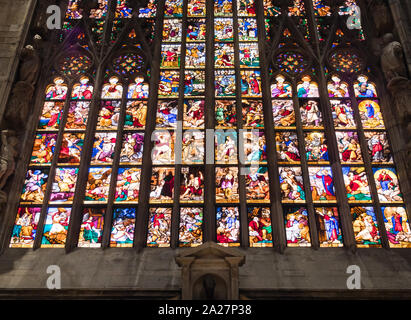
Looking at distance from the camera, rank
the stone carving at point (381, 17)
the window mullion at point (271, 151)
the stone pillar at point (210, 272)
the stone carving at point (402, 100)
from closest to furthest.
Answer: the stone pillar at point (210, 272), the window mullion at point (271, 151), the stone carving at point (402, 100), the stone carving at point (381, 17)

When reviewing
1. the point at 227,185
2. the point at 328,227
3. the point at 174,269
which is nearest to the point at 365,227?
the point at 328,227

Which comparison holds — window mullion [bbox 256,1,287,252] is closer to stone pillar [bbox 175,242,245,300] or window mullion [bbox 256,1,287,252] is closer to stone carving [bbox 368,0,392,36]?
stone pillar [bbox 175,242,245,300]

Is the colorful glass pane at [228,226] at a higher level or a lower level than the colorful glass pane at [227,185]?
lower

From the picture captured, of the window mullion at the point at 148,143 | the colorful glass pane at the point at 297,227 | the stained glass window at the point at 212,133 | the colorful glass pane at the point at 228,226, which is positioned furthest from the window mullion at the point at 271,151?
the window mullion at the point at 148,143

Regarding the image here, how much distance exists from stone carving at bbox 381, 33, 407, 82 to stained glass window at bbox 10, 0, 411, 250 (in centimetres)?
63

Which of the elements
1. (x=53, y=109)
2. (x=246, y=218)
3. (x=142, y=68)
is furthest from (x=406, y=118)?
(x=53, y=109)

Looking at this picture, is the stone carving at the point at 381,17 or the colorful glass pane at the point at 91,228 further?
the stone carving at the point at 381,17

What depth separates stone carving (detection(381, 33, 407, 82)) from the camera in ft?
30.7

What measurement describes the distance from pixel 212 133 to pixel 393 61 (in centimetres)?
387

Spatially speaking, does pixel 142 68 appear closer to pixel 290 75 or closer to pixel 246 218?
pixel 290 75

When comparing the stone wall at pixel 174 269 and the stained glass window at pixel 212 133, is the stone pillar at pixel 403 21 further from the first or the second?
the stone wall at pixel 174 269

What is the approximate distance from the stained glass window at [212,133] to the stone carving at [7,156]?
1.44 feet

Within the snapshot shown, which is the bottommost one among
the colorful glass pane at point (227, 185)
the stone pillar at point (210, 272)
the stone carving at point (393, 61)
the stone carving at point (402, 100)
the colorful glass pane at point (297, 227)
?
the stone pillar at point (210, 272)

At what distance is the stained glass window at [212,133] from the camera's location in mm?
8438
